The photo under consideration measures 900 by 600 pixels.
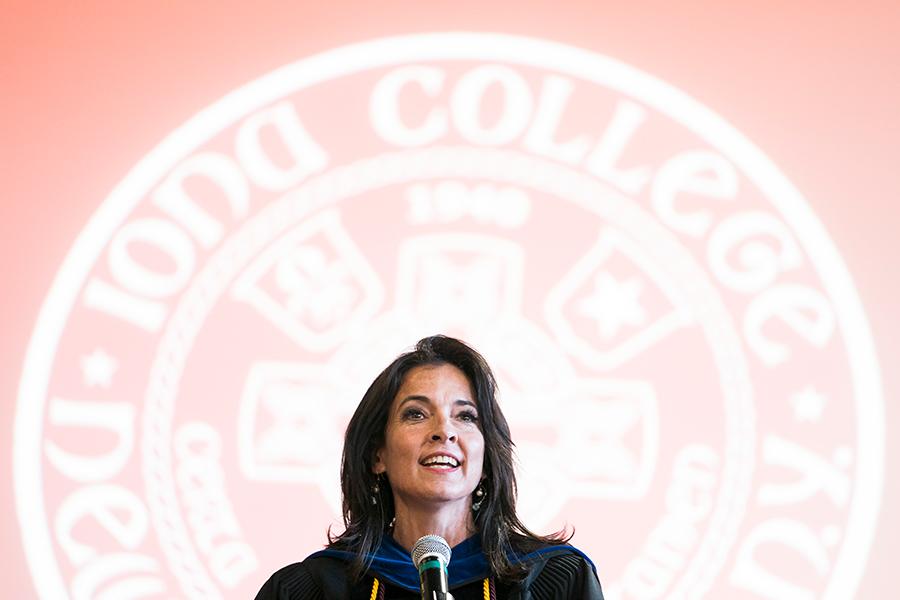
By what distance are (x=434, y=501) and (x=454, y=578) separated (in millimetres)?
148

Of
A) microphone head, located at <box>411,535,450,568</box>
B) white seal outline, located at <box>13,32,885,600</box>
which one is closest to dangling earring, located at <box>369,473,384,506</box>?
microphone head, located at <box>411,535,450,568</box>

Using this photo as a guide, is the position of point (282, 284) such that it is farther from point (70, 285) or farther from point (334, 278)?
point (70, 285)

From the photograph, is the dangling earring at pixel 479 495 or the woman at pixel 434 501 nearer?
the woman at pixel 434 501

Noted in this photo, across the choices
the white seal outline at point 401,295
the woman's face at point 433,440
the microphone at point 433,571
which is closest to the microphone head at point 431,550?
the microphone at point 433,571

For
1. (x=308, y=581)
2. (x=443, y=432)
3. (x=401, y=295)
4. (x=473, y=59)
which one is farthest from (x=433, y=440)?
(x=473, y=59)

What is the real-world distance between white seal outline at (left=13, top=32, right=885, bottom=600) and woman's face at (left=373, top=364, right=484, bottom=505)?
Answer: 132 centimetres

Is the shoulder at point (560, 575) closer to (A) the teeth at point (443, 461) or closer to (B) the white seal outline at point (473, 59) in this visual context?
(A) the teeth at point (443, 461)

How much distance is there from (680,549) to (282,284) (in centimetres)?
129

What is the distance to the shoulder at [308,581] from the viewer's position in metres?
2.44

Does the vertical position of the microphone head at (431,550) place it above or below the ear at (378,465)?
below

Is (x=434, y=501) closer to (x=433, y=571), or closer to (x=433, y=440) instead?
(x=433, y=440)

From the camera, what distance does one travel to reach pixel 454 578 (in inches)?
94.3

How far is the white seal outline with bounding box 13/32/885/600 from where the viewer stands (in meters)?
3.38

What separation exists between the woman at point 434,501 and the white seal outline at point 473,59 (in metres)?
1.21
